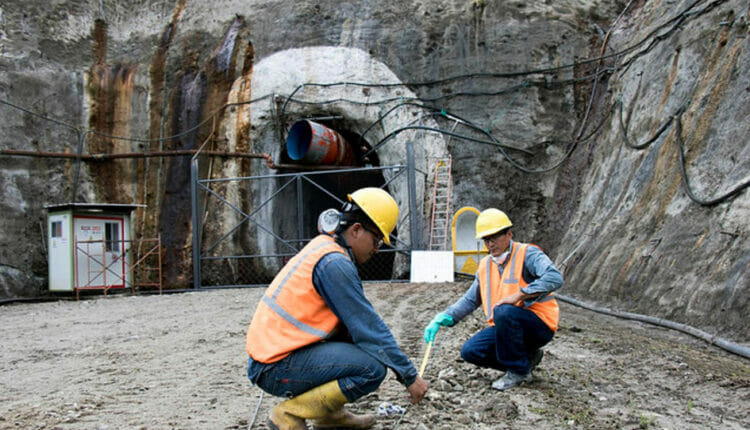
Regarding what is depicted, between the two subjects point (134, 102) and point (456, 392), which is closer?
point (456, 392)

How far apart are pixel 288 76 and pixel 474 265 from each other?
660cm

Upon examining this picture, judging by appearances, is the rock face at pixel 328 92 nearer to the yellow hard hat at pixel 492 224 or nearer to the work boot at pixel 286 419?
the yellow hard hat at pixel 492 224

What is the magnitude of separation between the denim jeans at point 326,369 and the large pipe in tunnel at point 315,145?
1061 cm

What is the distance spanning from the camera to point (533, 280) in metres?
4.25

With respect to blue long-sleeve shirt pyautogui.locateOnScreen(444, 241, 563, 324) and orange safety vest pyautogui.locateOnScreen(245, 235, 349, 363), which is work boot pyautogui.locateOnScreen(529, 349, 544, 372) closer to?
blue long-sleeve shirt pyautogui.locateOnScreen(444, 241, 563, 324)

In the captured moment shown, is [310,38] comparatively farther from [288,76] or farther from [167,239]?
[167,239]

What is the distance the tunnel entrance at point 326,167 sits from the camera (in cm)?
1343

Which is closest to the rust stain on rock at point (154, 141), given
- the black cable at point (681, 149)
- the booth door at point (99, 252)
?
the booth door at point (99, 252)

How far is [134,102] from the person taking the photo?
1555cm

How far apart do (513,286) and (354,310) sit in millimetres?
1743

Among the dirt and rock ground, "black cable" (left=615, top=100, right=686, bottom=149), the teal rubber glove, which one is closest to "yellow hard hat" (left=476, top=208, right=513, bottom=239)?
the teal rubber glove

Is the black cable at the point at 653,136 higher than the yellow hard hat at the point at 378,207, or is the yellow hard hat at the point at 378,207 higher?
the black cable at the point at 653,136

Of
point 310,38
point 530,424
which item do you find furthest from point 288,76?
point 530,424

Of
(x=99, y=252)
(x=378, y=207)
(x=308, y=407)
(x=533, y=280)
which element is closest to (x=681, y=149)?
(x=533, y=280)
